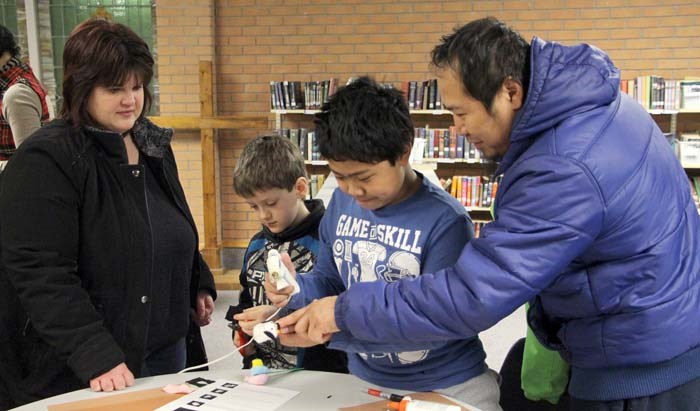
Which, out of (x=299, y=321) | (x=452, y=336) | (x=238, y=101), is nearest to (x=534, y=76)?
(x=452, y=336)

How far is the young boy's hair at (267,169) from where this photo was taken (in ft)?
6.36

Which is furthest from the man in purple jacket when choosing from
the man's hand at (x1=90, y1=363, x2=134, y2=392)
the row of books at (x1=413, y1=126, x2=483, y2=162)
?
the row of books at (x1=413, y1=126, x2=483, y2=162)

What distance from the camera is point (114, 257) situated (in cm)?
158

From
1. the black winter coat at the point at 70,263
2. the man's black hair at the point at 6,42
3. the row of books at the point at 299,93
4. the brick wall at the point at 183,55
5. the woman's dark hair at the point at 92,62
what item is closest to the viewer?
the black winter coat at the point at 70,263

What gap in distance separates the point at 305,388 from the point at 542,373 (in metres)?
0.58

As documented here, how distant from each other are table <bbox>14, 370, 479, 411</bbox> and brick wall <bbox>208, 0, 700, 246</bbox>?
15.1 ft

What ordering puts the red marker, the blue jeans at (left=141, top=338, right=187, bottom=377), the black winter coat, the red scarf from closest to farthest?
the red marker
the black winter coat
the blue jeans at (left=141, top=338, right=187, bottom=377)
the red scarf

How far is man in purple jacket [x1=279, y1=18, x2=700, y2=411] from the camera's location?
1.12 meters

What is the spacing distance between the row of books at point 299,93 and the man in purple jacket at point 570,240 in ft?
14.7

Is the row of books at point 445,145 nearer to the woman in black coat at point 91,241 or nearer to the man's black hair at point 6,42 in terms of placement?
the man's black hair at point 6,42

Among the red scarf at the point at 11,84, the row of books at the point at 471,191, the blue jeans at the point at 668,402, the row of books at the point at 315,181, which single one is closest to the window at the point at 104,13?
the row of books at the point at 315,181

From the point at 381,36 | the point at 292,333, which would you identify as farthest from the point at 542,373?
the point at 381,36

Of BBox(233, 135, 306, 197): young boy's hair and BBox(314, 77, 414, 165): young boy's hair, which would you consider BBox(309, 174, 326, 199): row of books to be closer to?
BBox(233, 135, 306, 197): young boy's hair

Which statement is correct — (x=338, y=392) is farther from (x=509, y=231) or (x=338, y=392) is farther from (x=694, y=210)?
(x=694, y=210)
